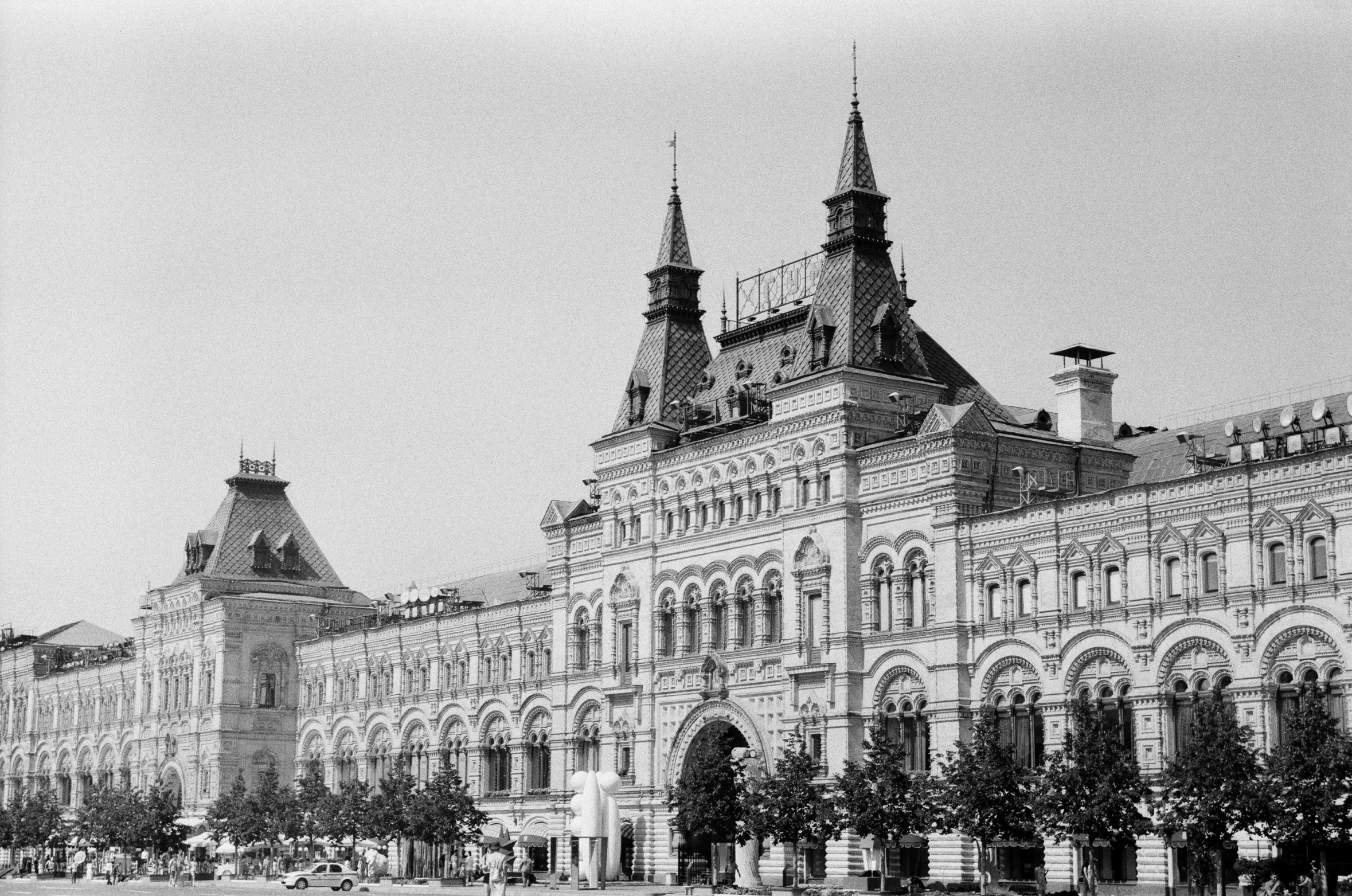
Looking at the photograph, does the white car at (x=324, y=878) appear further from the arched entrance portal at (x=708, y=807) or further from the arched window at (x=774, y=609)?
the arched window at (x=774, y=609)

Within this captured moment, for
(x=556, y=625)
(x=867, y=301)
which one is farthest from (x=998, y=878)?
(x=556, y=625)

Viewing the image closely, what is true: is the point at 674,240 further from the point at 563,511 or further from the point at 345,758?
the point at 345,758

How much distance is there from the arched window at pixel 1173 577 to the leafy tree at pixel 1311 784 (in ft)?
30.8

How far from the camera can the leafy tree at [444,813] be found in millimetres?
99250

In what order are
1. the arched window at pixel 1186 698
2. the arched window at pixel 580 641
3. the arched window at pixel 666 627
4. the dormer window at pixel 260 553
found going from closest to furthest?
the arched window at pixel 1186 698 < the arched window at pixel 666 627 < the arched window at pixel 580 641 < the dormer window at pixel 260 553

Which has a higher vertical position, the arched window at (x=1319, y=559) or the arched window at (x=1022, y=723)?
the arched window at (x=1319, y=559)

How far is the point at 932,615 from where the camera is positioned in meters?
77.4

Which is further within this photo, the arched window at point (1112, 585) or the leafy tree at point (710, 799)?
the leafy tree at point (710, 799)

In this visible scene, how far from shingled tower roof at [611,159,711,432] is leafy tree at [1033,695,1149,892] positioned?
34.1 meters

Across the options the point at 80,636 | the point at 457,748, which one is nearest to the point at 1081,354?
the point at 457,748

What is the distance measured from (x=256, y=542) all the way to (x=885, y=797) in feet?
238

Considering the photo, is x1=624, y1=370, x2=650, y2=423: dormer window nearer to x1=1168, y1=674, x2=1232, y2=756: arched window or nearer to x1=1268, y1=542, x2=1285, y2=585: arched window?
x1=1168, y1=674, x2=1232, y2=756: arched window

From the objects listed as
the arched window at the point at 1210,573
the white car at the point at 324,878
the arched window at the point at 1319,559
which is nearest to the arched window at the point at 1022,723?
the arched window at the point at 1210,573

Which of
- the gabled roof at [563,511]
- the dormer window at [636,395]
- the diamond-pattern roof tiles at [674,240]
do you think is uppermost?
the diamond-pattern roof tiles at [674,240]
